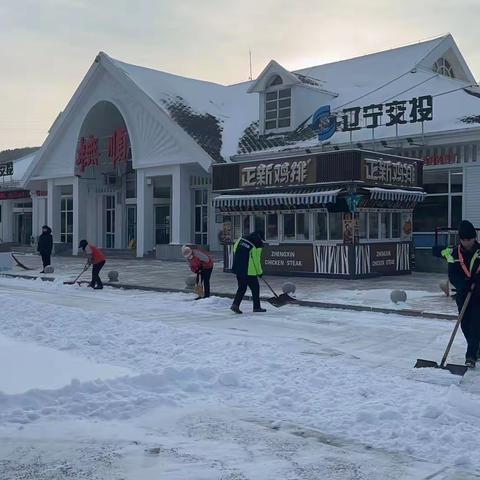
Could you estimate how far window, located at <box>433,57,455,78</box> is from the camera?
29.3m

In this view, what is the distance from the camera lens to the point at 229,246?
23.1m

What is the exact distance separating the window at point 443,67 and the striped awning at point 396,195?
9.30 metres

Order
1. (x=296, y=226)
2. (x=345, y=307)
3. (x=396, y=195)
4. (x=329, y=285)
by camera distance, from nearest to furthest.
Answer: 1. (x=345, y=307)
2. (x=329, y=285)
3. (x=396, y=195)
4. (x=296, y=226)

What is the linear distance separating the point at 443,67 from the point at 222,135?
9.91 metres

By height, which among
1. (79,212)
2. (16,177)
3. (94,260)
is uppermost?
(16,177)

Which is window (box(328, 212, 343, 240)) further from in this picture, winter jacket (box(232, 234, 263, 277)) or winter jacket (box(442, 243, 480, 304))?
winter jacket (box(442, 243, 480, 304))

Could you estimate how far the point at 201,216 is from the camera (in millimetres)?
33312

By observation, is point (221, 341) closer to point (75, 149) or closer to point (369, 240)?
point (369, 240)

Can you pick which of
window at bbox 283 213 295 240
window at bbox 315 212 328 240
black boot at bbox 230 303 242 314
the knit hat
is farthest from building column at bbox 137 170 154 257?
the knit hat

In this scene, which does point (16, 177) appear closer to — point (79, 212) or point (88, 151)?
point (79, 212)

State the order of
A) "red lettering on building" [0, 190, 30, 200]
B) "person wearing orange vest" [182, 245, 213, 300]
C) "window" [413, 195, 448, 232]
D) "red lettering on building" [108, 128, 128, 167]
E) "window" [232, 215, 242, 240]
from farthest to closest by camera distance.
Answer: "red lettering on building" [0, 190, 30, 200], "red lettering on building" [108, 128, 128, 167], "window" [413, 195, 448, 232], "window" [232, 215, 242, 240], "person wearing orange vest" [182, 245, 213, 300]

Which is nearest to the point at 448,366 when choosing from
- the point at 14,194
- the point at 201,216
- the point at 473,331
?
the point at 473,331

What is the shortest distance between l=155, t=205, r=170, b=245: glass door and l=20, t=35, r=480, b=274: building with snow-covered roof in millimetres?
59

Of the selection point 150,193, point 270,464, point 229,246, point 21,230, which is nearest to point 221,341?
point 270,464
